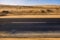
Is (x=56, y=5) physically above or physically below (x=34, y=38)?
above

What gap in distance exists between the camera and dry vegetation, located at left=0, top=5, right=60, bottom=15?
0.57 m

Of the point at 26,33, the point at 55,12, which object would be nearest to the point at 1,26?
the point at 26,33

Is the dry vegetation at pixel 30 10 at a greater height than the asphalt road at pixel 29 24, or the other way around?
the dry vegetation at pixel 30 10

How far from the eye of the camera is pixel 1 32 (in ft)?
1.85

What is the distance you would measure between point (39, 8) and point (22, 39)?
178 millimetres

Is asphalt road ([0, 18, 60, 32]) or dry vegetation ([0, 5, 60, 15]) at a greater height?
dry vegetation ([0, 5, 60, 15])

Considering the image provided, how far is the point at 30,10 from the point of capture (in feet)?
1.88

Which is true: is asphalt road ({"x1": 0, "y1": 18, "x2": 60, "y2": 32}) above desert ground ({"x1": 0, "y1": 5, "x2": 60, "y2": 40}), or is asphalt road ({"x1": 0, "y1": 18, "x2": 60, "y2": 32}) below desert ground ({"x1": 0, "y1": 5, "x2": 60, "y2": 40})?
below

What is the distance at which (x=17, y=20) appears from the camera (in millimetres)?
565

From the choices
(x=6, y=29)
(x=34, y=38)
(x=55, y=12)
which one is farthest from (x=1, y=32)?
(x=55, y=12)

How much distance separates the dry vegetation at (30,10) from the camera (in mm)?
571

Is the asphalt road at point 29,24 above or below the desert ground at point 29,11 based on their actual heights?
below

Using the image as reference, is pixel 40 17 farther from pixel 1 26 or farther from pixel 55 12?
pixel 1 26

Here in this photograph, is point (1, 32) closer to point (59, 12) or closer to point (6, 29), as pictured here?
point (6, 29)
